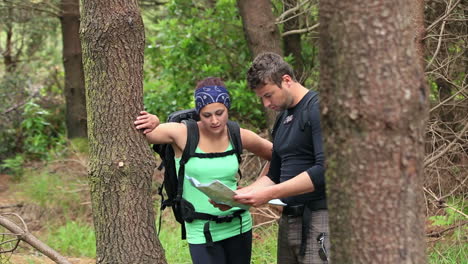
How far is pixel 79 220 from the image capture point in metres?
9.10

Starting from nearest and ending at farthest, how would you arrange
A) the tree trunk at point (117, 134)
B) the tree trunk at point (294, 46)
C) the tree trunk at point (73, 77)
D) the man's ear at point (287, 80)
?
the man's ear at point (287, 80) → the tree trunk at point (117, 134) → the tree trunk at point (294, 46) → the tree trunk at point (73, 77)

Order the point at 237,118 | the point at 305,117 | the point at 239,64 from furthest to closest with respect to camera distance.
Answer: the point at 239,64 < the point at 237,118 < the point at 305,117

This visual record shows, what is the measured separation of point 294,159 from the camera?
3.61 m

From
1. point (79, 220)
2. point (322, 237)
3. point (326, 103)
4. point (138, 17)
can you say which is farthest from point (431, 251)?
point (79, 220)

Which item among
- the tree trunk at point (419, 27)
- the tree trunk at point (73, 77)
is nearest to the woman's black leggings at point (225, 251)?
the tree trunk at point (419, 27)

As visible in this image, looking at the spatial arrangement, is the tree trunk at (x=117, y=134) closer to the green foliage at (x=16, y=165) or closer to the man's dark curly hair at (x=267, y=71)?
the man's dark curly hair at (x=267, y=71)

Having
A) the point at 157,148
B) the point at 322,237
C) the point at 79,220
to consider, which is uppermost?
the point at 157,148

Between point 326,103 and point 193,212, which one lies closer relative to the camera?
point 326,103

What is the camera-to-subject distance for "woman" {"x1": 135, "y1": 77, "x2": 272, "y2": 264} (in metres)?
3.93

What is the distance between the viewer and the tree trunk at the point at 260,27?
7.75 m

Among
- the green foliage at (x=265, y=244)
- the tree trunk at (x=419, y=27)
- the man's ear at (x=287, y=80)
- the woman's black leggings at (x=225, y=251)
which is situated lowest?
the green foliage at (x=265, y=244)

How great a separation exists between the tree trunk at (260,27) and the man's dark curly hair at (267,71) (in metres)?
4.08

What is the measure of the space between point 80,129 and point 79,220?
10.5 feet

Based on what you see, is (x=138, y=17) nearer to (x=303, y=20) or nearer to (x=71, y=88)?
(x=303, y=20)
